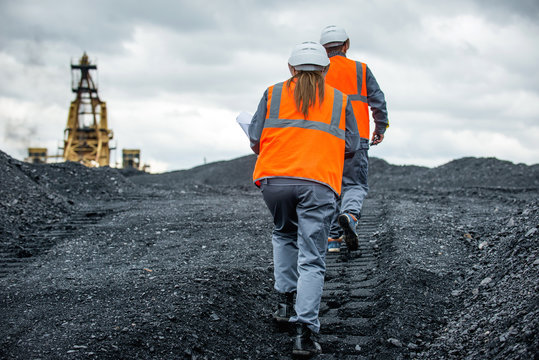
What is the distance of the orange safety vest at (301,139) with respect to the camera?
13.6ft

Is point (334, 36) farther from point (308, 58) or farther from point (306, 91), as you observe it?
point (306, 91)

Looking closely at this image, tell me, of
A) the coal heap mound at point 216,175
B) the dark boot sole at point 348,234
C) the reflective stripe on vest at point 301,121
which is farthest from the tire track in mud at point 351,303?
the coal heap mound at point 216,175

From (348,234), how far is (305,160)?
7.74 feet

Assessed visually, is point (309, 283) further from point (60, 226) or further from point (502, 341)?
point (60, 226)

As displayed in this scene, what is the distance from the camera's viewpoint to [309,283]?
4.17m

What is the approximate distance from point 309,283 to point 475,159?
20.9 metres

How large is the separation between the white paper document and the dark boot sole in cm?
190

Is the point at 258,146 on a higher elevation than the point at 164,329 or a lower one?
higher

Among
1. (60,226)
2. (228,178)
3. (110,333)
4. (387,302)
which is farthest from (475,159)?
(110,333)

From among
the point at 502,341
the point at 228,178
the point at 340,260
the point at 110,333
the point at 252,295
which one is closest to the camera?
the point at 502,341

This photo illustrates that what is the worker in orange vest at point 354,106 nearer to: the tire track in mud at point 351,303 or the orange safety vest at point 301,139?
the tire track in mud at point 351,303

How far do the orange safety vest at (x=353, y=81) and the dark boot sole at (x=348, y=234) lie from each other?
3.02 feet

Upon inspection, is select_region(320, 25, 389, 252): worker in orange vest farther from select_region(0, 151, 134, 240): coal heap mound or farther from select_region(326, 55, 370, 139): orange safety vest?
select_region(0, 151, 134, 240): coal heap mound

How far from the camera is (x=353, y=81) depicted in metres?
6.21
